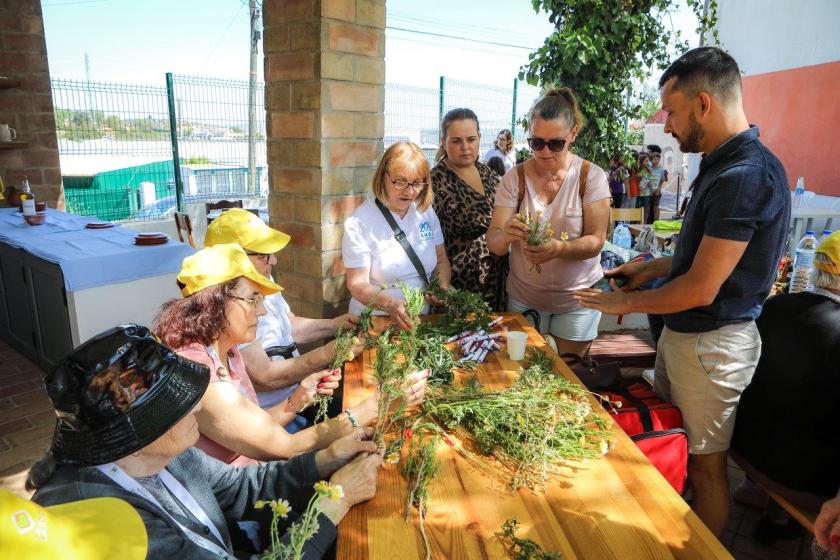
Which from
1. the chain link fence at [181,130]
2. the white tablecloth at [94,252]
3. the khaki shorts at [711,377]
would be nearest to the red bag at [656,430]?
the khaki shorts at [711,377]

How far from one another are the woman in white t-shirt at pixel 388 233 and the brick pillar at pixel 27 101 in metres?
5.70

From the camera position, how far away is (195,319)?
1.82 meters

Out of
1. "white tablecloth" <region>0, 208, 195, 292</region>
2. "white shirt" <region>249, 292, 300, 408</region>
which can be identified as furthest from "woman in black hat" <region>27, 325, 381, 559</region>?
"white tablecloth" <region>0, 208, 195, 292</region>

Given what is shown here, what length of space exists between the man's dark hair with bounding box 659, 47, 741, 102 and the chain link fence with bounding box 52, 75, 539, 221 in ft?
15.4

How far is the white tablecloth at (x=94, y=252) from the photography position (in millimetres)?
3832

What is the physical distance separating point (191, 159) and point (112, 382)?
26.4 ft

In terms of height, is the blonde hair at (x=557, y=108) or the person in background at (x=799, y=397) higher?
the blonde hair at (x=557, y=108)

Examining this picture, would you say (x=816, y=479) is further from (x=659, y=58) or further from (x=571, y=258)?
(x=659, y=58)

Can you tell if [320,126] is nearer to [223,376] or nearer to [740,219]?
[223,376]

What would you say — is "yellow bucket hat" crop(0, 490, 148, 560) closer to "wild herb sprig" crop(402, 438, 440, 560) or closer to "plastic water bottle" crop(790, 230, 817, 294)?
"wild herb sprig" crop(402, 438, 440, 560)

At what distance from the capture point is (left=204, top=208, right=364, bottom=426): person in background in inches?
90.4

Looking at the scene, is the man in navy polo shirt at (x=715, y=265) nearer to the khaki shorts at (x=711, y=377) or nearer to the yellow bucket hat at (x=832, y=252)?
the khaki shorts at (x=711, y=377)

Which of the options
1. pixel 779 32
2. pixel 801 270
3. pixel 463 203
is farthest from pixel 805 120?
pixel 463 203

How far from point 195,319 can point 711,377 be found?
1.94m
